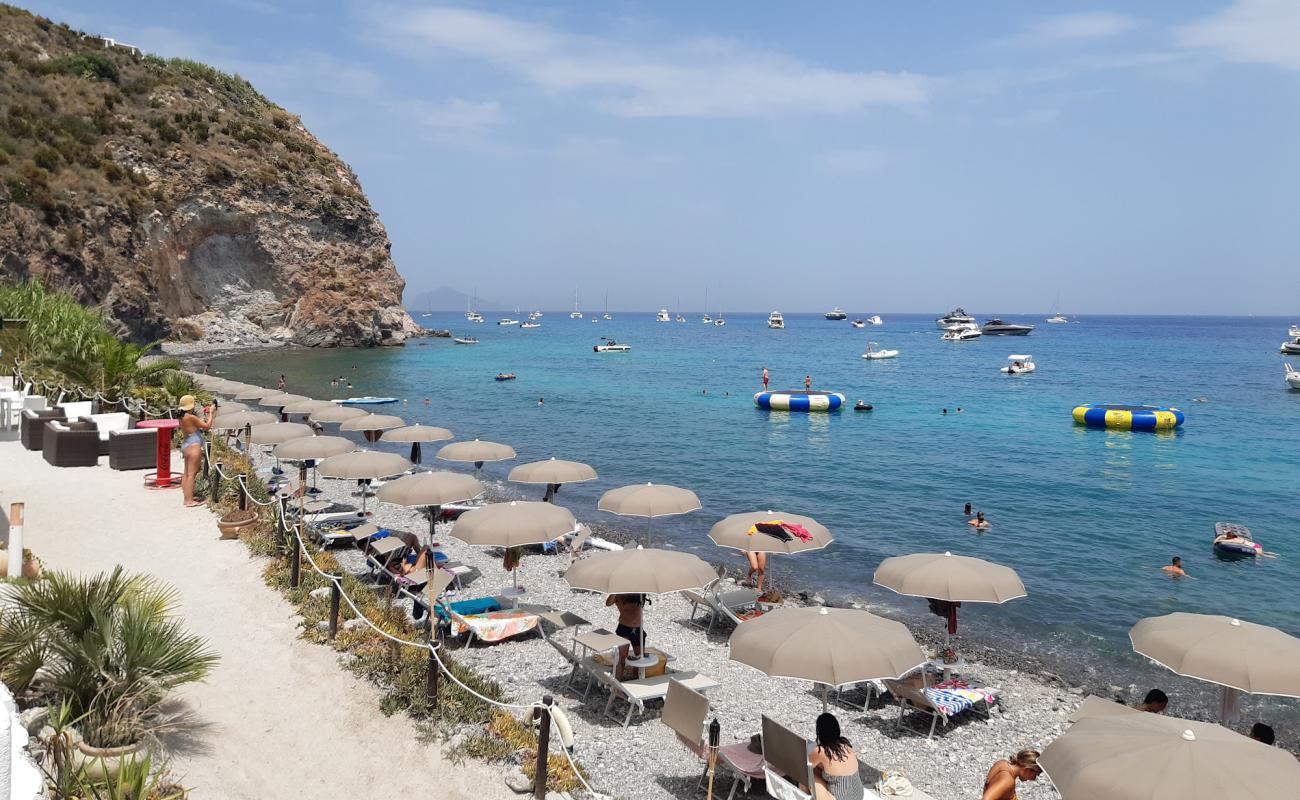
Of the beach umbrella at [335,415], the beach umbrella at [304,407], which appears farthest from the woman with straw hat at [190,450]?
the beach umbrella at [304,407]

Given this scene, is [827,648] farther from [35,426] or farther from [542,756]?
[35,426]

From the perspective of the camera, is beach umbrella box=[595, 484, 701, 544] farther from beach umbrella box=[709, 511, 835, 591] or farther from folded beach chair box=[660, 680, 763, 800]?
folded beach chair box=[660, 680, 763, 800]

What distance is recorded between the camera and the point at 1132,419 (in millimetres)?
40375

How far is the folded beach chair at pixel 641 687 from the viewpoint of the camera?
30.7 feet

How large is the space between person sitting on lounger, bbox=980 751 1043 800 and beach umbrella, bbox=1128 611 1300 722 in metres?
3.10

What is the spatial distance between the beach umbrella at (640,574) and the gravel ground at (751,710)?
1427mm

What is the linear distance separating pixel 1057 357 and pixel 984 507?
8875 cm

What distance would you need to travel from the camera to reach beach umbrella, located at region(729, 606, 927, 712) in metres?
7.84

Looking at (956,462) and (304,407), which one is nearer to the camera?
(304,407)

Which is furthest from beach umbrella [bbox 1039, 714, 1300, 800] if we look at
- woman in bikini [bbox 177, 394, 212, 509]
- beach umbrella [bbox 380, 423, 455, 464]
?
beach umbrella [bbox 380, 423, 455, 464]

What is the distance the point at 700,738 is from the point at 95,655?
5.59 m

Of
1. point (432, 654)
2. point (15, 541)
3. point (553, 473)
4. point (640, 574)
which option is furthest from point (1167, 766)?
point (553, 473)

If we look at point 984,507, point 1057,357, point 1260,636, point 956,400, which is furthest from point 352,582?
point 1057,357

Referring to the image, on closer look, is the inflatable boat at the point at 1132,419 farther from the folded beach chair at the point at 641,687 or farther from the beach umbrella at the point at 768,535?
the folded beach chair at the point at 641,687
